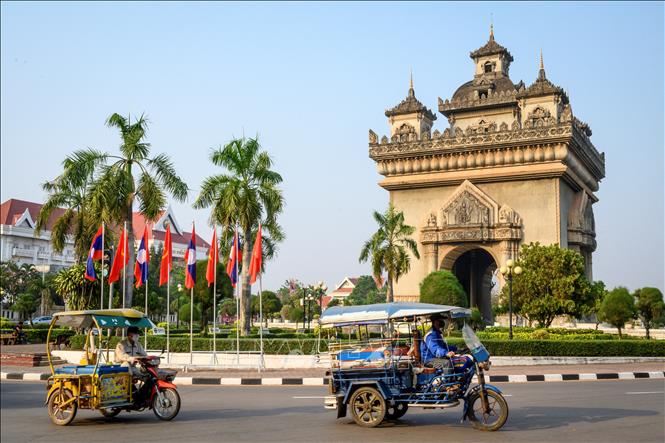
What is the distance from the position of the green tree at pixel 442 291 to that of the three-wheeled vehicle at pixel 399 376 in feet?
88.4

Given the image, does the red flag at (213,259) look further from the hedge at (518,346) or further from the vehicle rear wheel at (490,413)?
the vehicle rear wheel at (490,413)

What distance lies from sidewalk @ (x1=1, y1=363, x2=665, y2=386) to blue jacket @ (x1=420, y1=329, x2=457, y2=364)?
6.37 m

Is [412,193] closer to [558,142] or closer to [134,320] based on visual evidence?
[558,142]

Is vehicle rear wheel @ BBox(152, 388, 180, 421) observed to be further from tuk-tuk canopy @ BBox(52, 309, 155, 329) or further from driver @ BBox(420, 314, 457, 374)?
driver @ BBox(420, 314, 457, 374)

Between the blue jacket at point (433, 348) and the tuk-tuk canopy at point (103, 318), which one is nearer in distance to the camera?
the blue jacket at point (433, 348)

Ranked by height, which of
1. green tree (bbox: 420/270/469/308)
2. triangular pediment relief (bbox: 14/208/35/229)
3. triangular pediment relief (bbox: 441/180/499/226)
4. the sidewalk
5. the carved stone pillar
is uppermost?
triangular pediment relief (bbox: 14/208/35/229)

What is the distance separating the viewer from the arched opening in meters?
50.2

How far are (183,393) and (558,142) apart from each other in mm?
32663

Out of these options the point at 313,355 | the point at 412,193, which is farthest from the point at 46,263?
the point at 313,355

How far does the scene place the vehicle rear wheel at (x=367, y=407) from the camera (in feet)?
33.3

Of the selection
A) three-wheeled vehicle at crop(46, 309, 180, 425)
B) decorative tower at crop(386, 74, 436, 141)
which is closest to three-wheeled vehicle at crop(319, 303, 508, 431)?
three-wheeled vehicle at crop(46, 309, 180, 425)

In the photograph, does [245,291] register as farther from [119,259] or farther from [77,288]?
[77,288]

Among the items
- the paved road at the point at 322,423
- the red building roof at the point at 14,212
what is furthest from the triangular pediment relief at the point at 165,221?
the paved road at the point at 322,423

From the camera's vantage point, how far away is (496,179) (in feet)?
146
